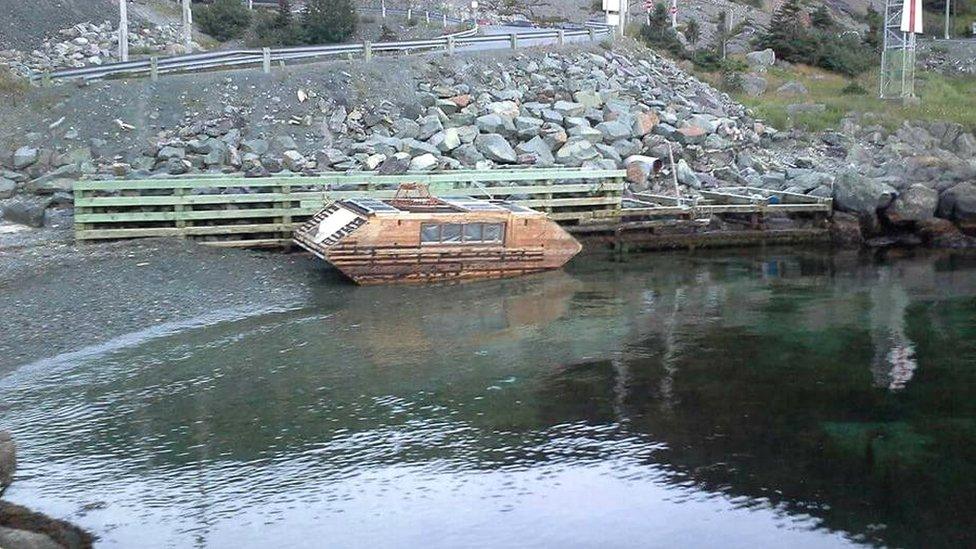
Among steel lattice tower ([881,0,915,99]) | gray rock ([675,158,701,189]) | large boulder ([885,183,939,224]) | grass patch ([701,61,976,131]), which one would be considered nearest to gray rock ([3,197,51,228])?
gray rock ([675,158,701,189])

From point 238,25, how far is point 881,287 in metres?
37.4

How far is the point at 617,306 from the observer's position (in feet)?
82.9

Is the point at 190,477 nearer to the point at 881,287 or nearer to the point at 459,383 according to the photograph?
the point at 459,383

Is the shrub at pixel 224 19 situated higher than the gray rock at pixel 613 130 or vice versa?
the shrub at pixel 224 19

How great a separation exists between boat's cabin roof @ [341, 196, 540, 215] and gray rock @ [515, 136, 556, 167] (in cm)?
566

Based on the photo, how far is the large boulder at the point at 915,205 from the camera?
33.9 m

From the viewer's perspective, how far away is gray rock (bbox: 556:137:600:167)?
115 ft

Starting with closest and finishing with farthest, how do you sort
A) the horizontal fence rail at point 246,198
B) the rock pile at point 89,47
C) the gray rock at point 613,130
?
the horizontal fence rail at point 246,198 → the gray rock at point 613,130 → the rock pile at point 89,47

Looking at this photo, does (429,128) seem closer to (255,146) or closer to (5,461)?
(255,146)

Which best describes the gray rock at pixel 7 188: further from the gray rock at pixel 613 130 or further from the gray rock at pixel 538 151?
the gray rock at pixel 613 130

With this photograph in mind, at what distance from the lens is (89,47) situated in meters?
48.7

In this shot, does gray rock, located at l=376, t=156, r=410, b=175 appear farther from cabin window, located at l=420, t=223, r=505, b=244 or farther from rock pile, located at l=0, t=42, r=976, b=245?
Result: cabin window, located at l=420, t=223, r=505, b=244

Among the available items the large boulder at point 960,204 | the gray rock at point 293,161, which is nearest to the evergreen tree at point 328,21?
the gray rock at point 293,161

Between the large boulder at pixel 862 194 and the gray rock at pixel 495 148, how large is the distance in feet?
31.6
